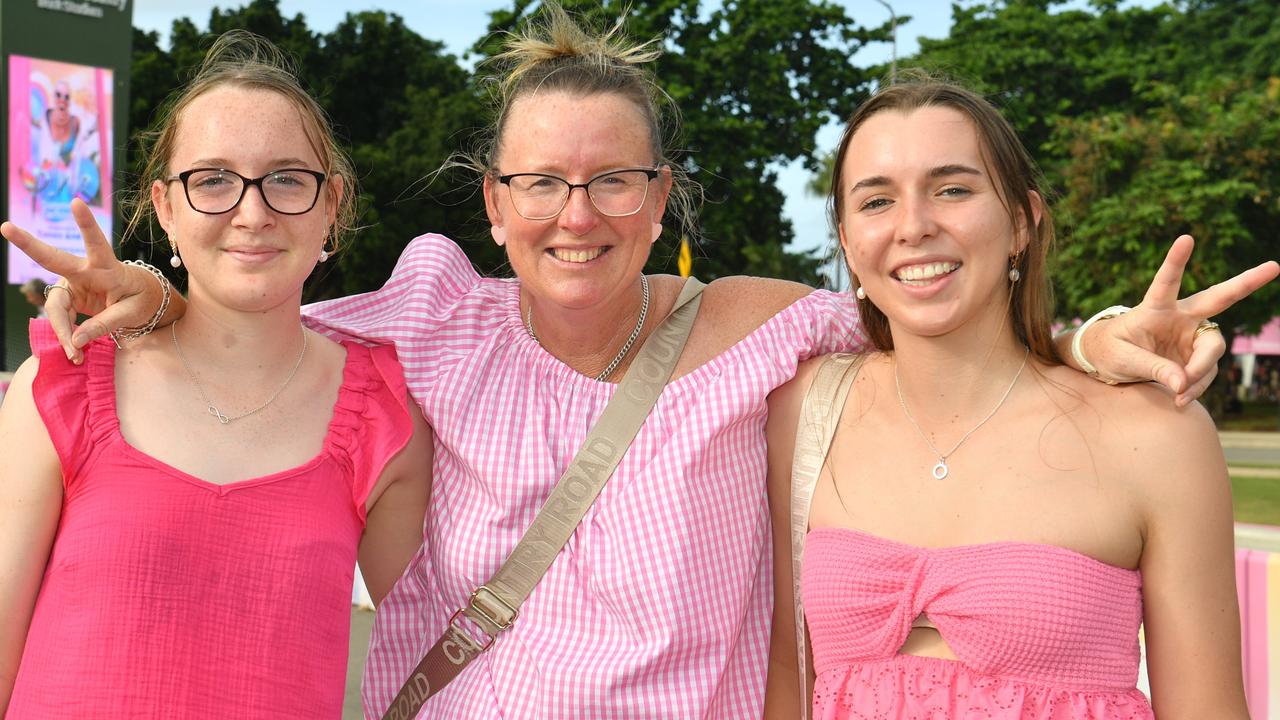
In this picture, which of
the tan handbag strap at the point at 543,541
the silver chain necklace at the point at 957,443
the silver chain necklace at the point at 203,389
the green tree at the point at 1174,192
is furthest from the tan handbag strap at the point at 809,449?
the green tree at the point at 1174,192

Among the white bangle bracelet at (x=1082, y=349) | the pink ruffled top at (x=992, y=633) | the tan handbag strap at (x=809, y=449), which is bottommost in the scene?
Answer: the pink ruffled top at (x=992, y=633)

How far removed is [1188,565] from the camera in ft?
8.00

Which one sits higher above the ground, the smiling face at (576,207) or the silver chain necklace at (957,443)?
the smiling face at (576,207)

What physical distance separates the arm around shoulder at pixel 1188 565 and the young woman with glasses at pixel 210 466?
1.68m

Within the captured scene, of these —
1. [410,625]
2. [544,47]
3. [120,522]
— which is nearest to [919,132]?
[544,47]

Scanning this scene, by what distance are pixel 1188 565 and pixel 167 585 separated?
6.87 ft

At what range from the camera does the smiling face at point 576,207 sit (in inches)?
113

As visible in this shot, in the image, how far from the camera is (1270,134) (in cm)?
2400

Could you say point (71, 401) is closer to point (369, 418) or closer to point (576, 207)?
point (369, 418)

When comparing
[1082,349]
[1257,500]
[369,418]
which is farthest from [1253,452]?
[369,418]

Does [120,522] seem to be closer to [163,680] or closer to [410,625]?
[163,680]

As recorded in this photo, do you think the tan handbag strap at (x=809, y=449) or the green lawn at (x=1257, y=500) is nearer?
the tan handbag strap at (x=809, y=449)

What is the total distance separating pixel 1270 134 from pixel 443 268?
82.5ft

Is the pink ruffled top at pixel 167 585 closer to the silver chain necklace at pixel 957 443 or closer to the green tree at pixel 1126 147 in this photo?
the silver chain necklace at pixel 957 443
